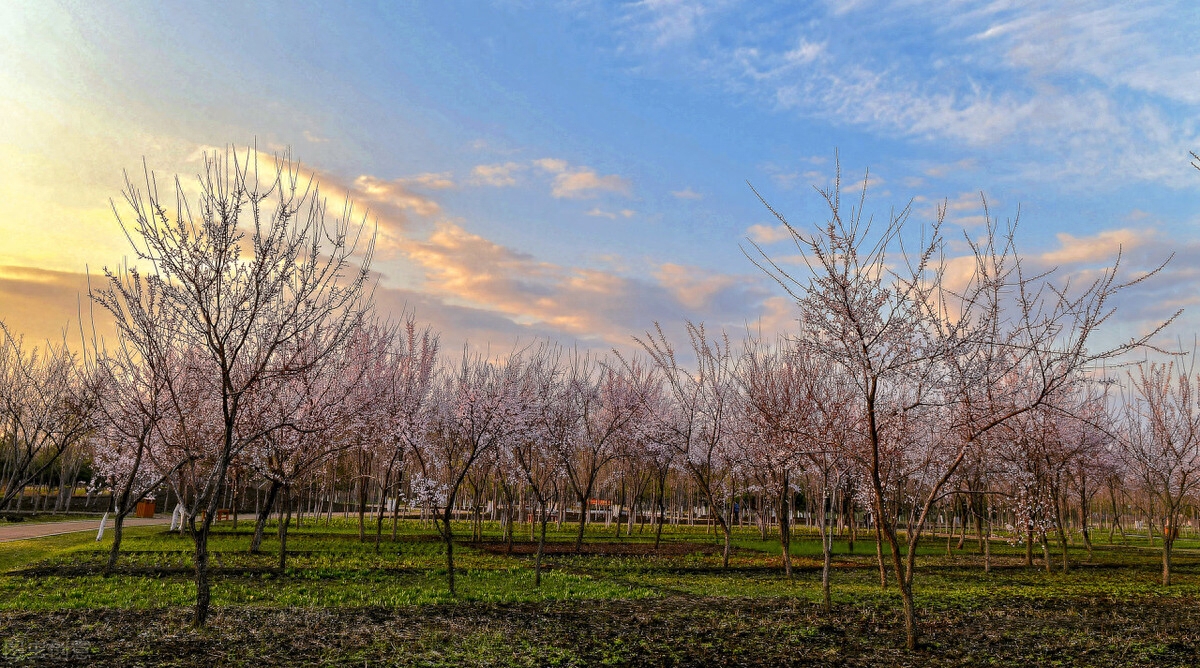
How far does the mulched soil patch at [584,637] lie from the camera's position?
925cm

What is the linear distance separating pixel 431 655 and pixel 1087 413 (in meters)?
33.3

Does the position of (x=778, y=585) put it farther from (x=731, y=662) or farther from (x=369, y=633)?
(x=369, y=633)

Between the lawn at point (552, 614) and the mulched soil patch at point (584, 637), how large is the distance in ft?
0.15

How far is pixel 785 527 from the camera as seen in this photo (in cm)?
1858

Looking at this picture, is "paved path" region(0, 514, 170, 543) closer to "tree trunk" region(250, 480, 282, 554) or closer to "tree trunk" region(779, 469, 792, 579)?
"tree trunk" region(250, 480, 282, 554)

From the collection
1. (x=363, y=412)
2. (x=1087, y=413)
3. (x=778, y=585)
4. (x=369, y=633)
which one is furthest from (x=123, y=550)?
(x=1087, y=413)

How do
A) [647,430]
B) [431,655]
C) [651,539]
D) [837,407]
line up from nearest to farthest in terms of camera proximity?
1. [431,655]
2. [837,407]
3. [647,430]
4. [651,539]

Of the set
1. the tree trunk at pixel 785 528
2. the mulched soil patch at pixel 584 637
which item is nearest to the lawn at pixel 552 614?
the mulched soil patch at pixel 584 637

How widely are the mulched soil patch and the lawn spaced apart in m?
0.05

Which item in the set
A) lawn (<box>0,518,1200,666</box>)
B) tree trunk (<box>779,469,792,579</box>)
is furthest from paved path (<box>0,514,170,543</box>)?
tree trunk (<box>779,469,792,579</box>)

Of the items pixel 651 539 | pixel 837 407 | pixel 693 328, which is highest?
pixel 693 328

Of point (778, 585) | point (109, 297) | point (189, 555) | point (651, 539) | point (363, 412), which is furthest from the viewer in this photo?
point (651, 539)

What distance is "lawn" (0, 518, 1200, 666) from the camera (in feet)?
31.7

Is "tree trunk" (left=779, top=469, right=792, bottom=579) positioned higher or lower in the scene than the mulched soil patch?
higher
